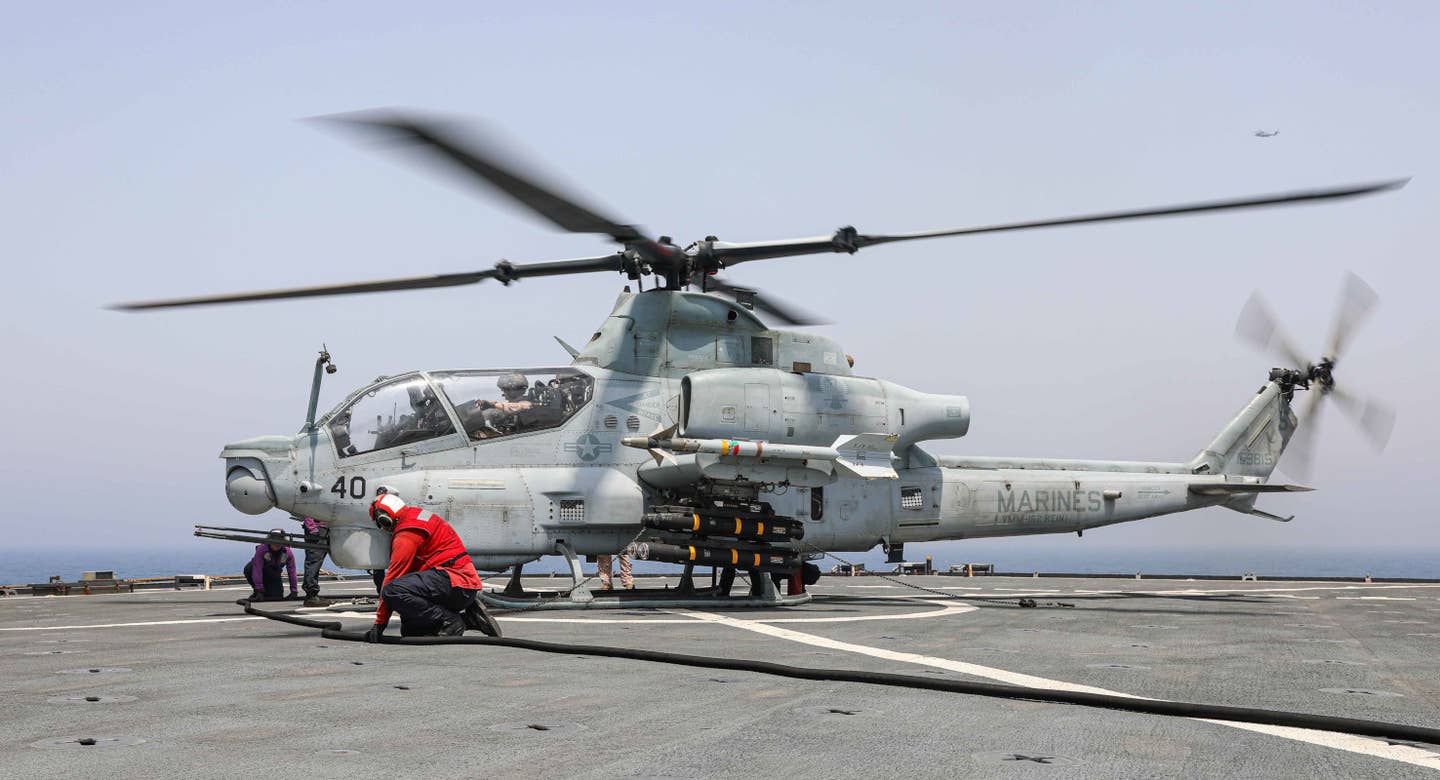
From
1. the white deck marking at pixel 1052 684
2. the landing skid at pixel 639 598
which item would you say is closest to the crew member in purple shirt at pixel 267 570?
the landing skid at pixel 639 598

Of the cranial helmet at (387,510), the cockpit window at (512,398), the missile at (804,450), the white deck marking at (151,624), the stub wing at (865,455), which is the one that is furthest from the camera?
the stub wing at (865,455)

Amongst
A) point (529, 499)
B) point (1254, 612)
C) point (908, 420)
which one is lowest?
point (1254, 612)

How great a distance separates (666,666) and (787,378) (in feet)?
31.3

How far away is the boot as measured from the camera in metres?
12.0

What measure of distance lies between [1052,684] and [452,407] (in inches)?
443

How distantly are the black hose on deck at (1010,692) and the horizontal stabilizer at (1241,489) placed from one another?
16.7 m

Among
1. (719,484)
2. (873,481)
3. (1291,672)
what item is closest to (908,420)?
(873,481)

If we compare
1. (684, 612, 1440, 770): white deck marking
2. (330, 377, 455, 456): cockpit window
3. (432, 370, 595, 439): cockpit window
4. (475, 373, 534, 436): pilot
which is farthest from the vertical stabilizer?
(330, 377, 455, 456): cockpit window

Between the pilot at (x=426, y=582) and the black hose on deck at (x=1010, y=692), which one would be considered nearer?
the black hose on deck at (x=1010, y=692)

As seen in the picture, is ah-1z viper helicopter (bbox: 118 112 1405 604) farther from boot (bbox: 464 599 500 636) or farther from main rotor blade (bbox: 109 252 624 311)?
boot (bbox: 464 599 500 636)

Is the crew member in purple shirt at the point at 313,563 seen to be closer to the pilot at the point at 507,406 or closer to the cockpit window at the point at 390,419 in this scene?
the cockpit window at the point at 390,419

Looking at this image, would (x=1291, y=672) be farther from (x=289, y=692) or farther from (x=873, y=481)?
(x=873, y=481)

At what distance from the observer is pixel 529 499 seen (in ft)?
57.7

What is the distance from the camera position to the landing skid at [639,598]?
17.1 meters
